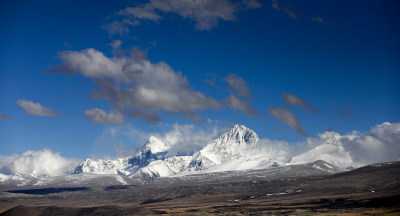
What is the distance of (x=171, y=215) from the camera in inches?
7603

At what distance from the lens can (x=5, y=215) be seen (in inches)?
7598

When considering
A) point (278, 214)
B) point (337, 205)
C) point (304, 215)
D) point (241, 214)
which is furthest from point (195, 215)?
point (337, 205)

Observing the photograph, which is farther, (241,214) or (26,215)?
(26,215)

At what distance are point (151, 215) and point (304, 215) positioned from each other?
77.2 m

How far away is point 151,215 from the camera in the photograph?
19862 centimetres

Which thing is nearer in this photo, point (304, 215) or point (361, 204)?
point (304, 215)

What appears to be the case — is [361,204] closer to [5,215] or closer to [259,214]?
[259,214]

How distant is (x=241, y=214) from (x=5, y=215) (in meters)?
112

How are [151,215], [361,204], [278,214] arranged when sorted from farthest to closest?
[151,215] < [361,204] < [278,214]

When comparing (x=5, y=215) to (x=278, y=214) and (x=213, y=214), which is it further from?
(x=278, y=214)

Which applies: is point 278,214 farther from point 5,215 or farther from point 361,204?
point 5,215

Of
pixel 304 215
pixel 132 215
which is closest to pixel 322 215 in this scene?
pixel 304 215

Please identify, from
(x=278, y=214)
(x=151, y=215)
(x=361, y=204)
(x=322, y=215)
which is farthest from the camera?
(x=151, y=215)

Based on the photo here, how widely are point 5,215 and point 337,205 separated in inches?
6274
